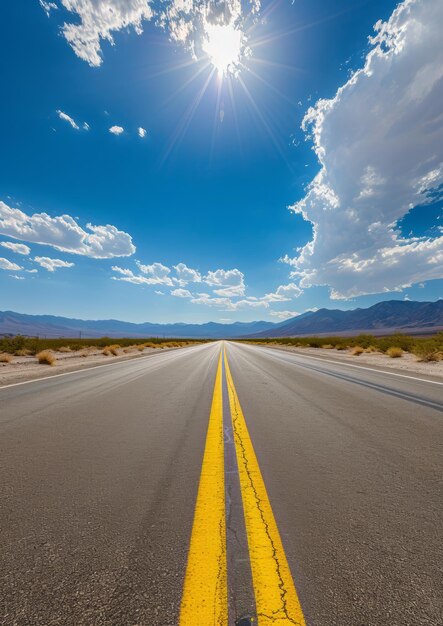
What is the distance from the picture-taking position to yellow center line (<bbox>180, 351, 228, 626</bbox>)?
1.27m

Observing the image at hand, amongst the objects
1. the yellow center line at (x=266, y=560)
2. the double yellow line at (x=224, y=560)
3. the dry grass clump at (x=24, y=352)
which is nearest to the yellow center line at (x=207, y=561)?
the double yellow line at (x=224, y=560)

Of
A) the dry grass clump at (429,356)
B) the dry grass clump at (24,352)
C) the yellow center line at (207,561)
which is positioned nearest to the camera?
the yellow center line at (207,561)

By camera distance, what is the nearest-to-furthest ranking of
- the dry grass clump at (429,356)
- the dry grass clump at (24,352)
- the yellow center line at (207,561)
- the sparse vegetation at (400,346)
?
the yellow center line at (207,561) → the dry grass clump at (429,356) → the sparse vegetation at (400,346) → the dry grass clump at (24,352)

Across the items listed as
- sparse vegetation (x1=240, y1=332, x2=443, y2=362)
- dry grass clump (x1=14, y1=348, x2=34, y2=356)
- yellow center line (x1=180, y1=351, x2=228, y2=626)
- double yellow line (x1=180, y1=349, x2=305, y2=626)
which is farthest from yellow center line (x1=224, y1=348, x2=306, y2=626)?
dry grass clump (x1=14, y1=348, x2=34, y2=356)

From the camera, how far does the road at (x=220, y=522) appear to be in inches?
52.7

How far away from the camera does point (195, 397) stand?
6.36 m

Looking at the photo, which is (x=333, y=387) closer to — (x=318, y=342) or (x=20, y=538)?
(x=20, y=538)

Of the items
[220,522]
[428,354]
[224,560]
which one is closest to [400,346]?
[428,354]

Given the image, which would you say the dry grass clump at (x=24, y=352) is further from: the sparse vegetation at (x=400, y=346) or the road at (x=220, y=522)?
the sparse vegetation at (x=400, y=346)

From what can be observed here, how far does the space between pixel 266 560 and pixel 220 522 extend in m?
0.43

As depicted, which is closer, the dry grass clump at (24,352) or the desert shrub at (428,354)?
the desert shrub at (428,354)

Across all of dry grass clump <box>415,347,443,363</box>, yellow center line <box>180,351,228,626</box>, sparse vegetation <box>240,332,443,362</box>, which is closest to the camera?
yellow center line <box>180,351,228,626</box>

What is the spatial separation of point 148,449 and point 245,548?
1866 millimetres

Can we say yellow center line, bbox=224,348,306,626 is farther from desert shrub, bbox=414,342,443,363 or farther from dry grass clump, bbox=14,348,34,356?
dry grass clump, bbox=14,348,34,356
